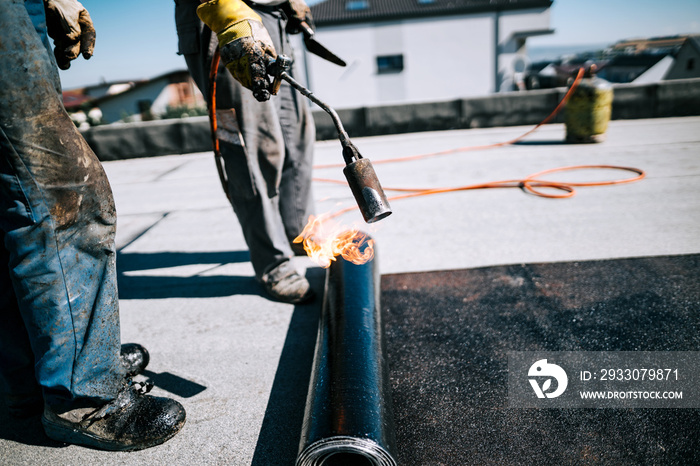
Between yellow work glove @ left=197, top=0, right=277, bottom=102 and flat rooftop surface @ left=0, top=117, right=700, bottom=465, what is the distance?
1209 millimetres

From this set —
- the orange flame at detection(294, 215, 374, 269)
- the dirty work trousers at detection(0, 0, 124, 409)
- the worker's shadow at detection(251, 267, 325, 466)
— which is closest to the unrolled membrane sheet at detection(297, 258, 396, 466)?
the worker's shadow at detection(251, 267, 325, 466)

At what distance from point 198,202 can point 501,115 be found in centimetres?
602

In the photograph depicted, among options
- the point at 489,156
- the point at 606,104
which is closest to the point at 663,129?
the point at 606,104

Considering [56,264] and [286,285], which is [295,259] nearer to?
[286,285]

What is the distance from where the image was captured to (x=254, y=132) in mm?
2410

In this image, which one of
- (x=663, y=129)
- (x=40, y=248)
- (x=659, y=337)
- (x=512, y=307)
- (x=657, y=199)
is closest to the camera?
(x=40, y=248)

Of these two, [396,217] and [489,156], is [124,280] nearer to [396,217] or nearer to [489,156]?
[396,217]

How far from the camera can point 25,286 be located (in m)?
1.38

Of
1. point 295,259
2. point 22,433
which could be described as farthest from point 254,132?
point 22,433
